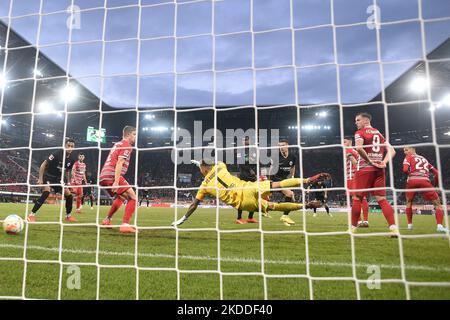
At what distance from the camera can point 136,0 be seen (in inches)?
148

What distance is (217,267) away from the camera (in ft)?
11.6

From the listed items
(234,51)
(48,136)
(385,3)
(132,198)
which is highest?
(48,136)

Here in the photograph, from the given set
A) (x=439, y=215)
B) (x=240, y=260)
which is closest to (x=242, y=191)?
(x=240, y=260)

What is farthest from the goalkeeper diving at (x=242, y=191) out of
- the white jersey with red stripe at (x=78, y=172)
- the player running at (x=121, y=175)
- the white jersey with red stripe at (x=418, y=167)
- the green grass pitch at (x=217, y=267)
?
the white jersey with red stripe at (x=78, y=172)

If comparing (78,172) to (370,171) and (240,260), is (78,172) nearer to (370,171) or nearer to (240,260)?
(240,260)

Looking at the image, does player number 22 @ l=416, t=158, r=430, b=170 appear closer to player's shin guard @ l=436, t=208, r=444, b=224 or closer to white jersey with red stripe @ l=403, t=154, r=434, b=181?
white jersey with red stripe @ l=403, t=154, r=434, b=181

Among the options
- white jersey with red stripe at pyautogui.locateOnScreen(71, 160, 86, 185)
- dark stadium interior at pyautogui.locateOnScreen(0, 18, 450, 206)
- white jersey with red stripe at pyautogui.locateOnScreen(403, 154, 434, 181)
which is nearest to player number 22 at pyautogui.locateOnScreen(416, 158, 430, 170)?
white jersey with red stripe at pyautogui.locateOnScreen(403, 154, 434, 181)

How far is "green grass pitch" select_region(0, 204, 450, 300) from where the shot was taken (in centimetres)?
278

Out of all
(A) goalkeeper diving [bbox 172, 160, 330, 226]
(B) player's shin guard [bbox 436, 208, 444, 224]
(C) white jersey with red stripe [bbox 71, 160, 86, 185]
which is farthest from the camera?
(C) white jersey with red stripe [bbox 71, 160, 86, 185]

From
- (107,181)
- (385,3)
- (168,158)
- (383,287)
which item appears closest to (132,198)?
(107,181)

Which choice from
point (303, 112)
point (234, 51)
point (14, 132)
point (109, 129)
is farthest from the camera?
point (109, 129)
